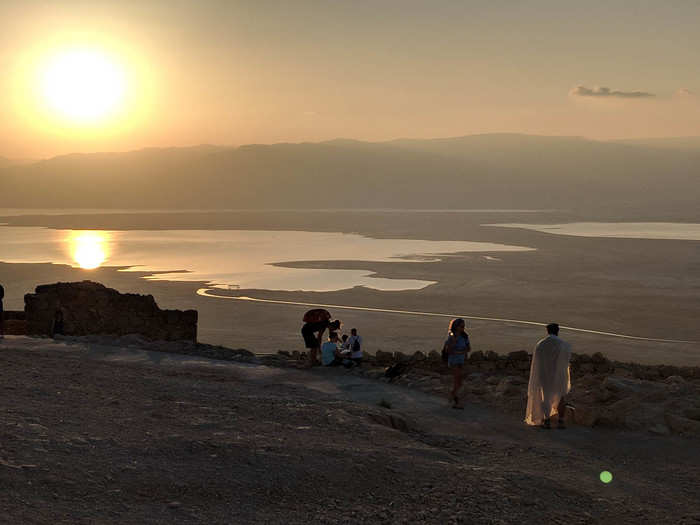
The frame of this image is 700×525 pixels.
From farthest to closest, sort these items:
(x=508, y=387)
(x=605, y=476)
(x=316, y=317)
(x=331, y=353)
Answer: (x=316, y=317), (x=331, y=353), (x=508, y=387), (x=605, y=476)

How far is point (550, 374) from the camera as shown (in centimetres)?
1034

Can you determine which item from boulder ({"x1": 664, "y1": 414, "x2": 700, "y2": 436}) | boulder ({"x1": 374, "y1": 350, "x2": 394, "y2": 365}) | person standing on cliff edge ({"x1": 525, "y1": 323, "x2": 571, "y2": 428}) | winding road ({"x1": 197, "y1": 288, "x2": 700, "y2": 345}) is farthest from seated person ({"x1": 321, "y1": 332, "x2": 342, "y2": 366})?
winding road ({"x1": 197, "y1": 288, "x2": 700, "y2": 345})

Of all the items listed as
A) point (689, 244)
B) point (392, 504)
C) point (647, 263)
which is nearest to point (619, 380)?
point (392, 504)

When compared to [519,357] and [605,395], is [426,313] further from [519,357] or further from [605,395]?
[605,395]

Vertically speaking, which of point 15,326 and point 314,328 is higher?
point 314,328

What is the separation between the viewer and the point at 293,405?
34.2 feet

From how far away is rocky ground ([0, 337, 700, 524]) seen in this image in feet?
22.1

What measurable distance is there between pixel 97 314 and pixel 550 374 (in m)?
11.9

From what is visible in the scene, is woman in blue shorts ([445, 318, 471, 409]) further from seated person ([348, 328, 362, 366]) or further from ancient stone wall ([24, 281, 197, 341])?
ancient stone wall ([24, 281, 197, 341])

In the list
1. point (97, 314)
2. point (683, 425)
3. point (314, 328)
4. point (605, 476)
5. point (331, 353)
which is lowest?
point (605, 476)

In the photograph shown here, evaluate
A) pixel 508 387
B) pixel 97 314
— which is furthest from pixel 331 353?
pixel 97 314

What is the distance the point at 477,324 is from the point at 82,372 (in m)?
20.1

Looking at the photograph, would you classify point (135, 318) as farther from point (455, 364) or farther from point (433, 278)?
point (433, 278)

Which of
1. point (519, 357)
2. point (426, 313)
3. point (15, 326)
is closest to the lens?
point (519, 357)
